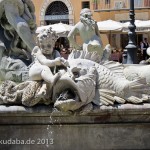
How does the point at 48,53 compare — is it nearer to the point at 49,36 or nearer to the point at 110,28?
the point at 49,36

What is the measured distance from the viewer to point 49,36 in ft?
13.2

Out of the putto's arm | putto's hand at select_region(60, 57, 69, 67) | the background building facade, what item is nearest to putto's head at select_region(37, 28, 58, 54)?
putto's hand at select_region(60, 57, 69, 67)

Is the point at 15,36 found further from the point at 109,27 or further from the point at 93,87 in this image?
the point at 109,27

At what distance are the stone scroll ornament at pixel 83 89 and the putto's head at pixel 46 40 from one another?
0.20 metres

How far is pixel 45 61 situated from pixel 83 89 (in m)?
0.37

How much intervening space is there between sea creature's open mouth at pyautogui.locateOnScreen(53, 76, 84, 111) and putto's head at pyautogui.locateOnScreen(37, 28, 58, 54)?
372mm

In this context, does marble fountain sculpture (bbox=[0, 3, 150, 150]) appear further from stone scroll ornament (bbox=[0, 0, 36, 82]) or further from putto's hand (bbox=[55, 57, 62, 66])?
stone scroll ornament (bbox=[0, 0, 36, 82])

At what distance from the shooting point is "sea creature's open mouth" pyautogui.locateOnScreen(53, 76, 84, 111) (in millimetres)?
3764

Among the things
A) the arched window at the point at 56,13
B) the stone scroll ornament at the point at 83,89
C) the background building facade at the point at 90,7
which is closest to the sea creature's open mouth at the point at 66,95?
the stone scroll ornament at the point at 83,89

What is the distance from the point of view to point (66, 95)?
380 cm

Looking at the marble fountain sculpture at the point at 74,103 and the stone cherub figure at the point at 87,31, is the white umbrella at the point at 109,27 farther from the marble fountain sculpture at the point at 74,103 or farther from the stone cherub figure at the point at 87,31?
the marble fountain sculpture at the point at 74,103

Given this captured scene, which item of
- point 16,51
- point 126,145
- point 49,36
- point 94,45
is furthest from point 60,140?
point 94,45

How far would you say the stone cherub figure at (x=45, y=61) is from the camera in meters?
3.82

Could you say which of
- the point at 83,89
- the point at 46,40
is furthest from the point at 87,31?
the point at 83,89
